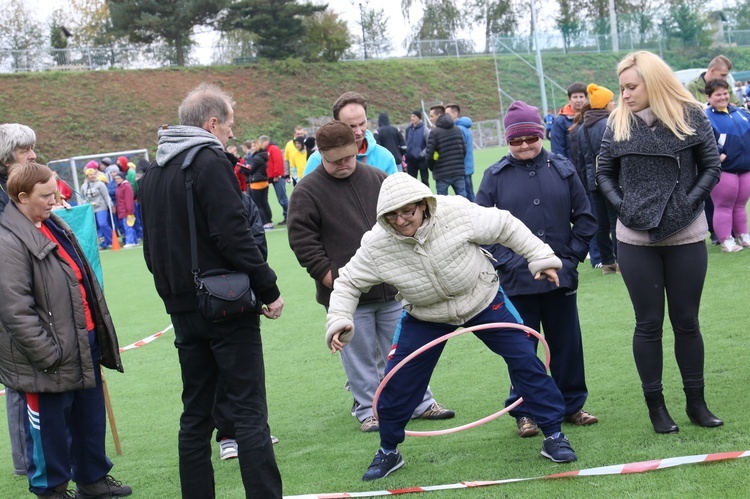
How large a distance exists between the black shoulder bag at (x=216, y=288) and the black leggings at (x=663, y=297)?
222 centimetres

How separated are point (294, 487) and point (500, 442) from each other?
129 cm

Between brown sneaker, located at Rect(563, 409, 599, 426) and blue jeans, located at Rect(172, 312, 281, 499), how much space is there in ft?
6.70

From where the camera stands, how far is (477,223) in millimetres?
4820

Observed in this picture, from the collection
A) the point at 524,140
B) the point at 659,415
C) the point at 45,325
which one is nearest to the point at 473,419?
the point at 659,415

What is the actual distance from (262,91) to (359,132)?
47702 mm

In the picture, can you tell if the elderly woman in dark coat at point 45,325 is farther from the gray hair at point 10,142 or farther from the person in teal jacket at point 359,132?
the person in teal jacket at point 359,132

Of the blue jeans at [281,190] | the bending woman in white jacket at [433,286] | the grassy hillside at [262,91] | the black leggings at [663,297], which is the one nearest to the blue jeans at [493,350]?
the bending woman in white jacket at [433,286]

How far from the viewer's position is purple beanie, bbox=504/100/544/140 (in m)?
5.43

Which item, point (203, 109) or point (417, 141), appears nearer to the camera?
point (203, 109)

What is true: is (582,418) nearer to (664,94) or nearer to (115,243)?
(664,94)

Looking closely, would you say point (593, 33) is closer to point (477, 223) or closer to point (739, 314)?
point (739, 314)

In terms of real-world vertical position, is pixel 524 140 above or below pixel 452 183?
above

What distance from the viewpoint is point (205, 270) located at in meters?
4.45

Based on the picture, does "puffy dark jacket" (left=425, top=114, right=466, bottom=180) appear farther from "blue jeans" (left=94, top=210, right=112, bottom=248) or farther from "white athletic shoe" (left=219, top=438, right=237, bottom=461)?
"white athletic shoe" (left=219, top=438, right=237, bottom=461)
